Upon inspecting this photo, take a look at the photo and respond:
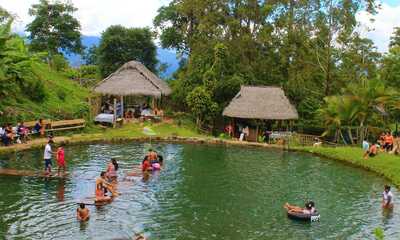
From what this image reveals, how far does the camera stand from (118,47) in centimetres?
6406

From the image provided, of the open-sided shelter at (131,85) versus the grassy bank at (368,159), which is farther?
the open-sided shelter at (131,85)

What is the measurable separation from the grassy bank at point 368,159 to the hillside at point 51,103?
57.4ft

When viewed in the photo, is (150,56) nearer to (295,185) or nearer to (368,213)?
(295,185)

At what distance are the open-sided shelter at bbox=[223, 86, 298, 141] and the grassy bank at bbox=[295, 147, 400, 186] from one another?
4642 millimetres

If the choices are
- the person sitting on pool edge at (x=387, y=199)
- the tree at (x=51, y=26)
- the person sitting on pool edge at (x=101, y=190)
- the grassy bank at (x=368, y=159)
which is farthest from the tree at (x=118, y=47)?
the person sitting on pool edge at (x=387, y=199)

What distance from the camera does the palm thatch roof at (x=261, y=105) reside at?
4278 cm

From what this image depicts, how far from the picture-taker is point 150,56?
6731cm

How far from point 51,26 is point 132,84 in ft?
61.2

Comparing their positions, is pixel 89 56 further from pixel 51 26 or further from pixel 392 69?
pixel 392 69

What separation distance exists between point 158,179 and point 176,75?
115 ft

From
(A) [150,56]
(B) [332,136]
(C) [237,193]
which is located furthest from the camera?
(A) [150,56]

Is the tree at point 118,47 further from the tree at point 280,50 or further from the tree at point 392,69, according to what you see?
the tree at point 392,69

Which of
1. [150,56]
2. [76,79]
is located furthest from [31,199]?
[150,56]

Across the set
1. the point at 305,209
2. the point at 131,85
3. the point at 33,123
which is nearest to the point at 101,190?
the point at 305,209
